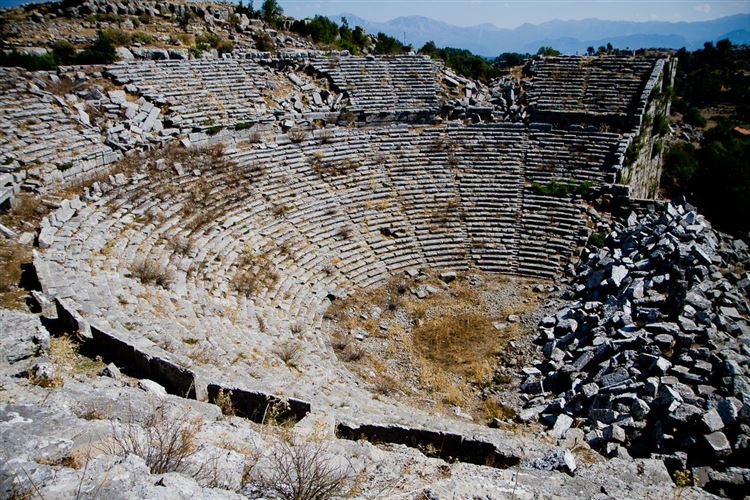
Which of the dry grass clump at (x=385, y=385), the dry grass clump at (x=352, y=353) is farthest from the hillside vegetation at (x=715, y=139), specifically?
the dry grass clump at (x=352, y=353)

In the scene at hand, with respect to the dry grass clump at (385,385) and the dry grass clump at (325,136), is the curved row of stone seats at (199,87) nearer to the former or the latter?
the dry grass clump at (325,136)

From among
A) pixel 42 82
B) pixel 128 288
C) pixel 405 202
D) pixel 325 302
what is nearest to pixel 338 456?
pixel 128 288

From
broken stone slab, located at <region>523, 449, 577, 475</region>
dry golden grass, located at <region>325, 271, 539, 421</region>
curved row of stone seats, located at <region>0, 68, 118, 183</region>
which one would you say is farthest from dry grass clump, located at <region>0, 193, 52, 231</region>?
broken stone slab, located at <region>523, 449, 577, 475</region>

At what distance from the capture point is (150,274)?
1101cm

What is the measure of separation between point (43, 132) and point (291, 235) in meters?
7.99

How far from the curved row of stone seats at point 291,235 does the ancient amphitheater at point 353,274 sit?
0.09m

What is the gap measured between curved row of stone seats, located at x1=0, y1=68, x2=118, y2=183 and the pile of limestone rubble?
1379cm

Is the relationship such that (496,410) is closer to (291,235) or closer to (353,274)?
(353,274)

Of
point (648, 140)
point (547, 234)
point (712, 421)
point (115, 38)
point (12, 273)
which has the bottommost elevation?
point (547, 234)

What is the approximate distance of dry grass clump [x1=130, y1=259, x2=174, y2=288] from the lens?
431 inches

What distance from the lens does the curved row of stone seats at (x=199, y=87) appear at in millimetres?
19234

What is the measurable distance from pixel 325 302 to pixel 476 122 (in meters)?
12.4

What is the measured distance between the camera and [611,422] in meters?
9.04

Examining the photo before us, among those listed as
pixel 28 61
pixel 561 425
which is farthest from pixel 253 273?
pixel 28 61
